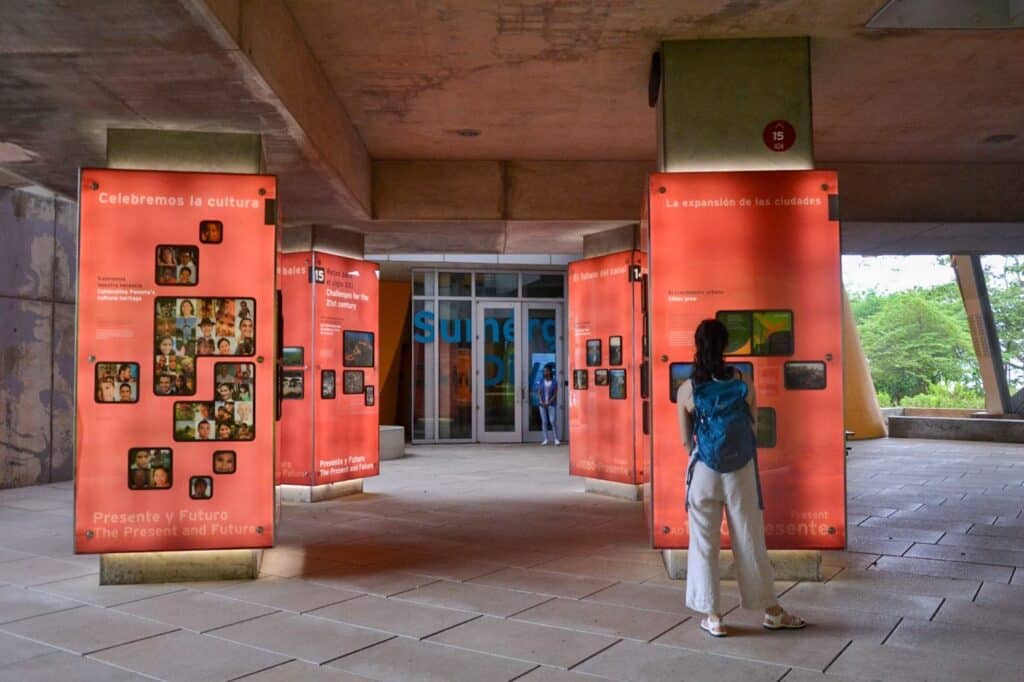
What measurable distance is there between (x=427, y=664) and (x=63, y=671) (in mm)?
1759

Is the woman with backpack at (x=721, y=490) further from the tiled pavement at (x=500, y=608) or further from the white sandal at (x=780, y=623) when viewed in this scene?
the tiled pavement at (x=500, y=608)

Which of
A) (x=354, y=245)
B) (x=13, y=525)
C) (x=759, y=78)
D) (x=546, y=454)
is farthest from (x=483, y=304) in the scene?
(x=759, y=78)

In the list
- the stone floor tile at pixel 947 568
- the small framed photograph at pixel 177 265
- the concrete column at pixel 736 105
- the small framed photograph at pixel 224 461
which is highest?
the concrete column at pixel 736 105

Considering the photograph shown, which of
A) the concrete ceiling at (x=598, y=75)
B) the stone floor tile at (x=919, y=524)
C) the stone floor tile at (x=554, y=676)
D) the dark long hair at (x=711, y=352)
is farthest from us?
the stone floor tile at (x=919, y=524)

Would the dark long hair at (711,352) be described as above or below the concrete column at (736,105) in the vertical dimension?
below

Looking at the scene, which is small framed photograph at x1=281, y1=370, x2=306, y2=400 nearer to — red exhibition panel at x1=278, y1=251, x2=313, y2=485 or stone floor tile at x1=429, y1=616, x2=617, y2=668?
red exhibition panel at x1=278, y1=251, x2=313, y2=485

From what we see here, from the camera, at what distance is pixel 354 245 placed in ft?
34.9

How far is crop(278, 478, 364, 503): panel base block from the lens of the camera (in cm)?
1003

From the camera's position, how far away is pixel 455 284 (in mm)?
19078

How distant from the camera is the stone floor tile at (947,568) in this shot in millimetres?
6203

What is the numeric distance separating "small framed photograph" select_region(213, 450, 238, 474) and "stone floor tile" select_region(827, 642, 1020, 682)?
154 inches

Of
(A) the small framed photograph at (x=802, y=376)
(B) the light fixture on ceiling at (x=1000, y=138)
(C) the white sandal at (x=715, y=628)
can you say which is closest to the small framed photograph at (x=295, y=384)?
(A) the small framed photograph at (x=802, y=376)

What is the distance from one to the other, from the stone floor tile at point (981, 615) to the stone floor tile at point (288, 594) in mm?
3686

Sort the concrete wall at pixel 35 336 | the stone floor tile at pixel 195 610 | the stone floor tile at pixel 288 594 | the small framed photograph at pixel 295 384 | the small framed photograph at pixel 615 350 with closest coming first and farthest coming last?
1. the stone floor tile at pixel 195 610
2. the stone floor tile at pixel 288 594
3. the small framed photograph at pixel 295 384
4. the small framed photograph at pixel 615 350
5. the concrete wall at pixel 35 336
